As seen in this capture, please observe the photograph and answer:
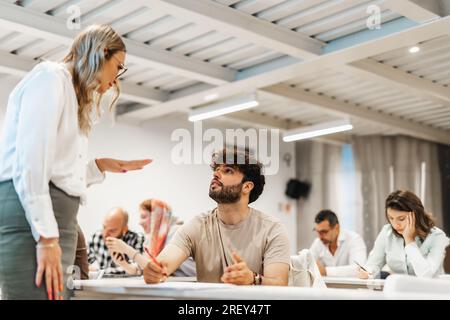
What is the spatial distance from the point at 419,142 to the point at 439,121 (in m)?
1.57

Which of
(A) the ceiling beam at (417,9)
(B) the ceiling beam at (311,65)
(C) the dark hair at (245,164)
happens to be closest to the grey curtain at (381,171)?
(B) the ceiling beam at (311,65)

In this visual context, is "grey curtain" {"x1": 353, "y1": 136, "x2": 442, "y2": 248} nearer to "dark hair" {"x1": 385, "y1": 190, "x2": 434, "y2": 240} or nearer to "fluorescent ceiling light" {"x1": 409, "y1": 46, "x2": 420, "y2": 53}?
"fluorescent ceiling light" {"x1": 409, "y1": 46, "x2": 420, "y2": 53}

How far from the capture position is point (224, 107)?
6.50m

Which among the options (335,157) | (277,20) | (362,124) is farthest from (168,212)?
(335,157)

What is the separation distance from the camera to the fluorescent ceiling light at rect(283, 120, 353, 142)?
23.5 ft

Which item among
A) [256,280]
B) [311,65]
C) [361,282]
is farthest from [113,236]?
[256,280]

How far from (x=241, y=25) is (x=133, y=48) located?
3.80 feet

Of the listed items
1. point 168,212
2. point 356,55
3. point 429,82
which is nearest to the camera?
point 356,55

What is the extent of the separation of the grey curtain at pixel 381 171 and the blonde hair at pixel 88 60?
6741 mm

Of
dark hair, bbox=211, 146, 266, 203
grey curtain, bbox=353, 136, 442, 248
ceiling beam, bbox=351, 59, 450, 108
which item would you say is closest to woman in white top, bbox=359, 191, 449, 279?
dark hair, bbox=211, 146, 266, 203

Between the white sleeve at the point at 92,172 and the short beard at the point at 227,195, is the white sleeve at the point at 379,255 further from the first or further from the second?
the white sleeve at the point at 92,172

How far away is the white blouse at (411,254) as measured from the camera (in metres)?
3.28
